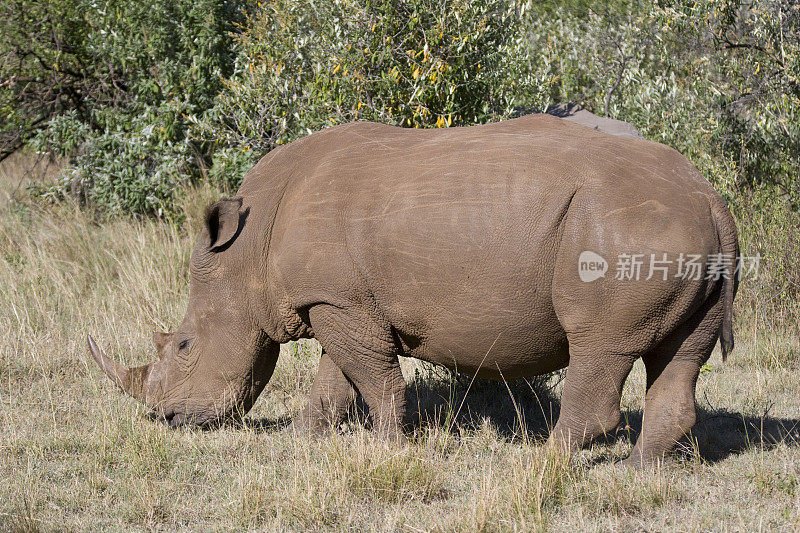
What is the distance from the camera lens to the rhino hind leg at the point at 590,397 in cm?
423

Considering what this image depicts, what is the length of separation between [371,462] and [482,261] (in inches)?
45.4

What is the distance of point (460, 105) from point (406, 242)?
4.14 metres

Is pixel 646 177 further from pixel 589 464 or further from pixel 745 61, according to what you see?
pixel 745 61

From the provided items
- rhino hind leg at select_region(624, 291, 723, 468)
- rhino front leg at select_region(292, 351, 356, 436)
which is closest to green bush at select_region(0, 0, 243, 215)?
rhino front leg at select_region(292, 351, 356, 436)

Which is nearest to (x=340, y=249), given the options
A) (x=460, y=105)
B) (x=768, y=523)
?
(x=768, y=523)

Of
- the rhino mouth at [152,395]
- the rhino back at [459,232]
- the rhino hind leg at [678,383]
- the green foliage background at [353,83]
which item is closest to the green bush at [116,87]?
the green foliage background at [353,83]

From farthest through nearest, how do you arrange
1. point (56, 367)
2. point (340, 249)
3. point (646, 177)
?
point (56, 367), point (340, 249), point (646, 177)

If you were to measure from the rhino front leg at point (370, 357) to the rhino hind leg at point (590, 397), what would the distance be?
0.95 meters

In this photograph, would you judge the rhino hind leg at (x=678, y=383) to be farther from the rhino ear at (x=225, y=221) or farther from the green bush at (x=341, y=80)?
the green bush at (x=341, y=80)

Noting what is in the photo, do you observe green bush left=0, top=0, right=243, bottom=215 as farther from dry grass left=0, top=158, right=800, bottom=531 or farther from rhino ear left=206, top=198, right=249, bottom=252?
rhino ear left=206, top=198, right=249, bottom=252

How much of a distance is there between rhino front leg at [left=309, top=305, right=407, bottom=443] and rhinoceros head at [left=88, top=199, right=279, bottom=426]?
0.55 m

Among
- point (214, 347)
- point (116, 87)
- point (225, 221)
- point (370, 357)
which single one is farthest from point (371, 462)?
point (116, 87)

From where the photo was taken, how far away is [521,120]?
4.91 metres

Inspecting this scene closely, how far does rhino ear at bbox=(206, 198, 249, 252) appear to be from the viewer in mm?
5039
